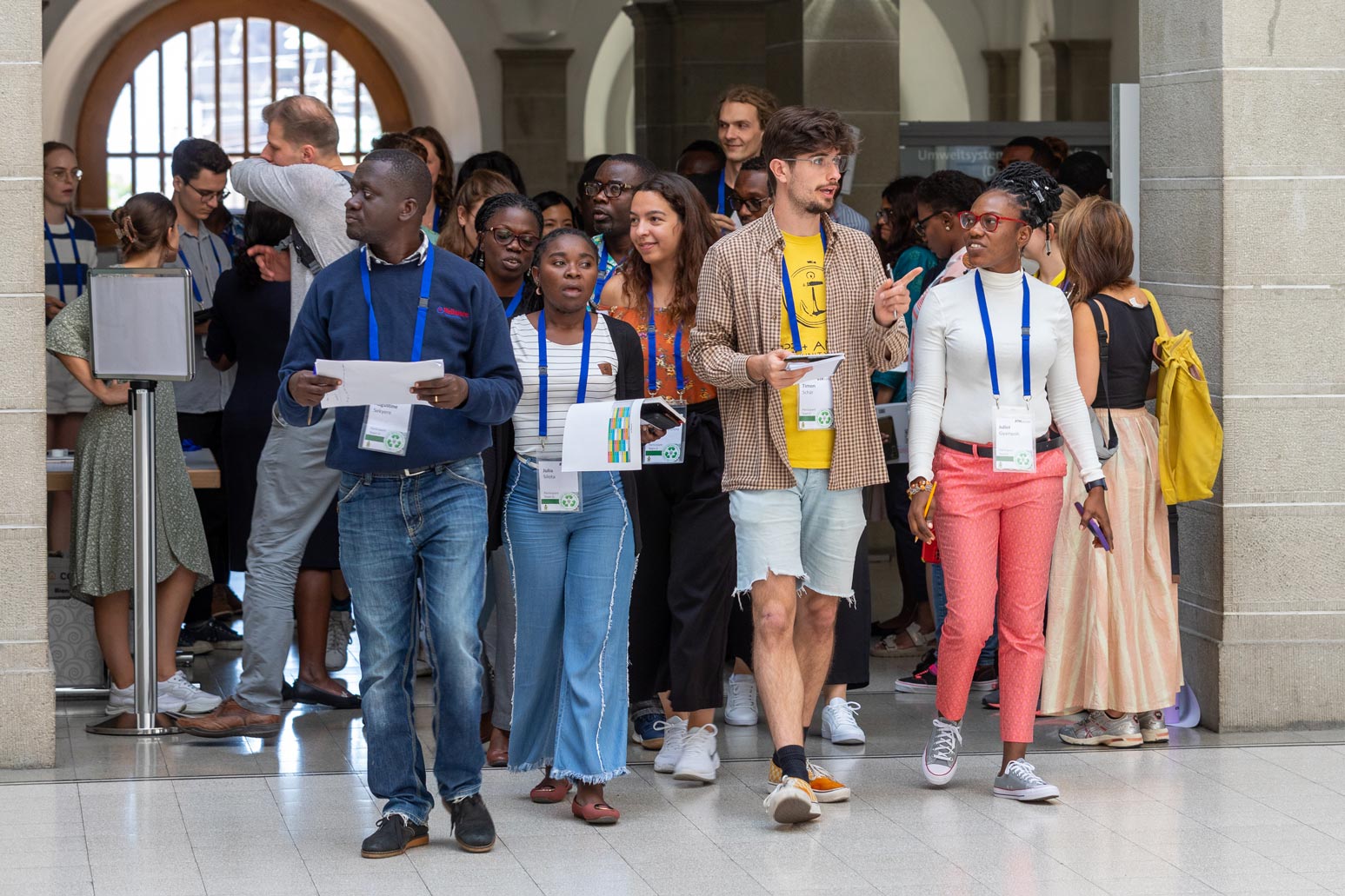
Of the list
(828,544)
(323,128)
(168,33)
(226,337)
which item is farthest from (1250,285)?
(168,33)

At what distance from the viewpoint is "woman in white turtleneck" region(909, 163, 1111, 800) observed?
559cm

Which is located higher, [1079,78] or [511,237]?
[1079,78]

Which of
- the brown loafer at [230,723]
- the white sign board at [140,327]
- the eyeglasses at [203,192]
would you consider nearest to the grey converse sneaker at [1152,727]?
the brown loafer at [230,723]

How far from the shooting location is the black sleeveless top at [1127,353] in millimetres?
6332

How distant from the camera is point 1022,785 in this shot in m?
5.67

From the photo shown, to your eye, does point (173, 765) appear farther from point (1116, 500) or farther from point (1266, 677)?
point (1266, 677)

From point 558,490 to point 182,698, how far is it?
2.26m

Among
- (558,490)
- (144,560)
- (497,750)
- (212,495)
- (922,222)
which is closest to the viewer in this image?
(558,490)

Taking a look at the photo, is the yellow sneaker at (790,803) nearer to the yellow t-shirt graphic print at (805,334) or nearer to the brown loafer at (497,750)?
the yellow t-shirt graphic print at (805,334)

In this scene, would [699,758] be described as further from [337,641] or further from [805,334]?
[337,641]

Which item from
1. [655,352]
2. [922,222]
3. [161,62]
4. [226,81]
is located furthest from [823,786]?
[161,62]

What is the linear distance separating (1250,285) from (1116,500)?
0.88 metres

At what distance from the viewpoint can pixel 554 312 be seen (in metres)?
5.47

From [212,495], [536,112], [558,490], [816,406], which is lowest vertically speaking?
[212,495]
